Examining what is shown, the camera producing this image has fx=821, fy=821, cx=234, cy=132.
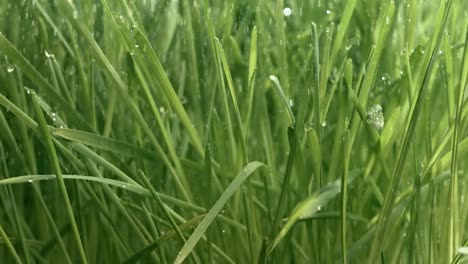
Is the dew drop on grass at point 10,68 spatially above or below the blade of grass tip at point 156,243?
above

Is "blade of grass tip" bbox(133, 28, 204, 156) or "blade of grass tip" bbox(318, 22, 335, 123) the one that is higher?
"blade of grass tip" bbox(318, 22, 335, 123)

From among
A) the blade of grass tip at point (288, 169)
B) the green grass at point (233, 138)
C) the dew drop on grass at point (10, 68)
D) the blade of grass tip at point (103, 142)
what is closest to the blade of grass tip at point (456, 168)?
the green grass at point (233, 138)

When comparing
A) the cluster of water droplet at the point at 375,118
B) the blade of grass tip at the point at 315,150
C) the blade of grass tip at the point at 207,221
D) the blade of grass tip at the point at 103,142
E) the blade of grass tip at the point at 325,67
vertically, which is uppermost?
the blade of grass tip at the point at 325,67

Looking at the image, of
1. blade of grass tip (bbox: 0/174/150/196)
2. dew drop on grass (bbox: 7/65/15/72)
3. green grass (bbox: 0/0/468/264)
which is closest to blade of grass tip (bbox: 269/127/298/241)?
green grass (bbox: 0/0/468/264)

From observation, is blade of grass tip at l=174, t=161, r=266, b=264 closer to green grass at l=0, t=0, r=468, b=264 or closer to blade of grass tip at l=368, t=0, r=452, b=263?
green grass at l=0, t=0, r=468, b=264

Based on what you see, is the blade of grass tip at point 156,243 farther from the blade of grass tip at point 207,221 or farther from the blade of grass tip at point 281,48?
the blade of grass tip at point 281,48

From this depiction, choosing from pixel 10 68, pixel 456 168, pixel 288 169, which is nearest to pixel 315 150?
pixel 288 169

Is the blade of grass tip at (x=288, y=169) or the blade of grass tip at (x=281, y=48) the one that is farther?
the blade of grass tip at (x=281, y=48)

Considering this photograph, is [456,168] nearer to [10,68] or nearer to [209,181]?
[209,181]
